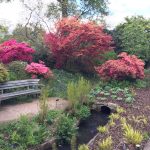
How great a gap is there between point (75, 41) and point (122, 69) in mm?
2460

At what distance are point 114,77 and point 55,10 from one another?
8.24 meters

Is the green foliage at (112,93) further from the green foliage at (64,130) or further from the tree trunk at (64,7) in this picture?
the tree trunk at (64,7)

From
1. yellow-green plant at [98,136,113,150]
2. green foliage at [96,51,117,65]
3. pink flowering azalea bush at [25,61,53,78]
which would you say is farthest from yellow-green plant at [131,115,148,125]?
green foliage at [96,51,117,65]

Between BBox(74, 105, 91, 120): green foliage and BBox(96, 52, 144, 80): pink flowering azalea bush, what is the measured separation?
341 centimetres

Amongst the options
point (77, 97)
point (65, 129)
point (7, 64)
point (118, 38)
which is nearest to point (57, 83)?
point (7, 64)

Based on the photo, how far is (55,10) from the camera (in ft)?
69.5

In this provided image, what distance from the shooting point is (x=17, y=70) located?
13.2m

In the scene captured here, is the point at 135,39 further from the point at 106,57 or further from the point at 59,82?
the point at 59,82

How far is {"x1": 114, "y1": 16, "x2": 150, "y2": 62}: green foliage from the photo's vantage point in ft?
60.6

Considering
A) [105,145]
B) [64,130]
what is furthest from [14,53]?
[105,145]

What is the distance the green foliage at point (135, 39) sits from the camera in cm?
1847

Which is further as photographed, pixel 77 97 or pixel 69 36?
pixel 69 36

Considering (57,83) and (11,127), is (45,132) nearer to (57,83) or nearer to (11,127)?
(11,127)

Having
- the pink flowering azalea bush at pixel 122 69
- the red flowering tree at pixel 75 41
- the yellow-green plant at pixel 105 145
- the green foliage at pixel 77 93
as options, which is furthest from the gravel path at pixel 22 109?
the red flowering tree at pixel 75 41
